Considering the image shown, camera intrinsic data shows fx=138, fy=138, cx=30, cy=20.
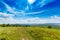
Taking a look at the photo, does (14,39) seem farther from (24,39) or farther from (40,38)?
→ (40,38)

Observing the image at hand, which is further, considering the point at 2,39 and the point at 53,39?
the point at 53,39

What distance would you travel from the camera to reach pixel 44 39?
1470 inches

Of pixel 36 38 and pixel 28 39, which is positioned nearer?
pixel 28 39

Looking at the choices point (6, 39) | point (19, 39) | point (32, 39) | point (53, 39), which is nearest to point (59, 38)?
point (53, 39)

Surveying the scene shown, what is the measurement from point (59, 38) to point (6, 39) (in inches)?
585

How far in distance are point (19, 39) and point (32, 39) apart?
345cm

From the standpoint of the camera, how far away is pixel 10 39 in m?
36.4

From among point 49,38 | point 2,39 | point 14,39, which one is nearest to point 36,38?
point 49,38

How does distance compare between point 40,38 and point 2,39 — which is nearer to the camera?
point 2,39

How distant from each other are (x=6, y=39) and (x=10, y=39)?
111 centimetres

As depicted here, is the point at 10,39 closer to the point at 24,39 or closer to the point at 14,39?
the point at 14,39

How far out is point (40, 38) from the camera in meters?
38.5

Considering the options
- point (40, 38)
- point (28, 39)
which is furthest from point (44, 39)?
point (28, 39)

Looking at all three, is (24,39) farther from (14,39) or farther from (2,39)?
(2,39)
